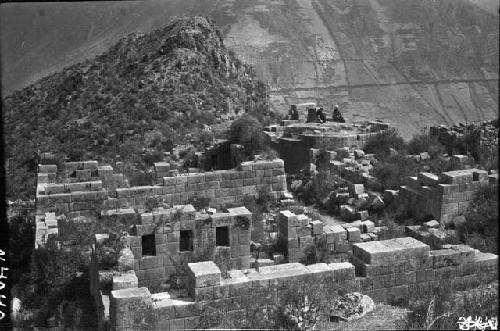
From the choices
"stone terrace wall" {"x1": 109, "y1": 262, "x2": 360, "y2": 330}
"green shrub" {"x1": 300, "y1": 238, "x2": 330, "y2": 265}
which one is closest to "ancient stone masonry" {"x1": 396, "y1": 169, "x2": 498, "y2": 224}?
"green shrub" {"x1": 300, "y1": 238, "x2": 330, "y2": 265}

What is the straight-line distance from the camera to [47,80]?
49312 millimetres

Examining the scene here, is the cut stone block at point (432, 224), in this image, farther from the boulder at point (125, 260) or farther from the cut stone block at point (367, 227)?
the boulder at point (125, 260)

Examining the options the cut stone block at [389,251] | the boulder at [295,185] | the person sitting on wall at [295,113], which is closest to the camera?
the cut stone block at [389,251]

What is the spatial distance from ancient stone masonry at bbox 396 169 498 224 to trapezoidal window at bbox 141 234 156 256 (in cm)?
781

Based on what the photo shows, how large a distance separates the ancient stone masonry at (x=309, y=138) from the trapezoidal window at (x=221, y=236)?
10.8 metres

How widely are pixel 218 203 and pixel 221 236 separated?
15.4 feet

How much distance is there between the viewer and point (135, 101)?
35250mm

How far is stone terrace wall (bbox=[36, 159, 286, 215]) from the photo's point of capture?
16781 mm

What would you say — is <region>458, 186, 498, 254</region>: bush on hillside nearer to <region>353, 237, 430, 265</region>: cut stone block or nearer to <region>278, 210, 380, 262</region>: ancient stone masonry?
<region>278, 210, 380, 262</region>: ancient stone masonry

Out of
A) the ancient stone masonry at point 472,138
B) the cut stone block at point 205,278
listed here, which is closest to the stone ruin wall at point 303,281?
the cut stone block at point 205,278

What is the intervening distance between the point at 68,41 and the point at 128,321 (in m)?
52.3

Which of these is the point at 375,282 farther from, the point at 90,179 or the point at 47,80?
the point at 47,80

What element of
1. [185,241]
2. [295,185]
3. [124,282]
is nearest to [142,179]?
[295,185]

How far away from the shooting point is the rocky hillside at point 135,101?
30.7 m
